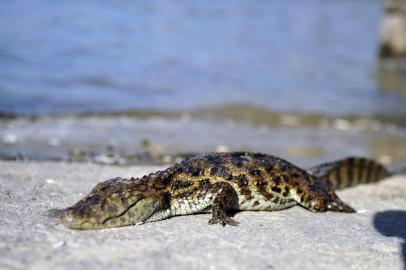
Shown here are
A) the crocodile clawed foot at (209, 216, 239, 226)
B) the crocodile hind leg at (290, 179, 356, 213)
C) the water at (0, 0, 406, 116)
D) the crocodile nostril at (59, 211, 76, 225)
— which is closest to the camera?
the crocodile nostril at (59, 211, 76, 225)

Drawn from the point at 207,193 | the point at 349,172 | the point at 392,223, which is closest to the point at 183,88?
the point at 349,172

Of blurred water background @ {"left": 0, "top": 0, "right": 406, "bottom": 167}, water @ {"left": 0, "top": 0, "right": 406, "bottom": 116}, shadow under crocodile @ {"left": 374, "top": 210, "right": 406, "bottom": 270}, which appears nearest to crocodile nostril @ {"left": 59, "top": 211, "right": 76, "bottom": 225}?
shadow under crocodile @ {"left": 374, "top": 210, "right": 406, "bottom": 270}

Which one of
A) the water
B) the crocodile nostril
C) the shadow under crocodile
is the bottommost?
the shadow under crocodile

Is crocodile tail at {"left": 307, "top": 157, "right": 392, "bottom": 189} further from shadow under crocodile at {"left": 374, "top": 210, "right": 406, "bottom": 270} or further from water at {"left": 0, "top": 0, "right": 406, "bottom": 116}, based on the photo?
water at {"left": 0, "top": 0, "right": 406, "bottom": 116}

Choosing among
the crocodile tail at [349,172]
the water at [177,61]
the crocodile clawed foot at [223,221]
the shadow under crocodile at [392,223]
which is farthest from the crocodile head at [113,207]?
the water at [177,61]

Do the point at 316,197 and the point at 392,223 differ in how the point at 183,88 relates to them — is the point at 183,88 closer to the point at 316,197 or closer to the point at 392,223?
the point at 316,197

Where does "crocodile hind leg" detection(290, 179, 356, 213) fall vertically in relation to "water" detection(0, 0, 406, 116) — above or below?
below
